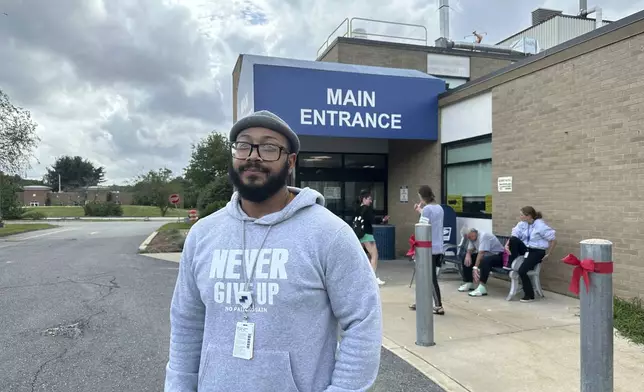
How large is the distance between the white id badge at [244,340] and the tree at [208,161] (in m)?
41.2

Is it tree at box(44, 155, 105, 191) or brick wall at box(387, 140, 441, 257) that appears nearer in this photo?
brick wall at box(387, 140, 441, 257)

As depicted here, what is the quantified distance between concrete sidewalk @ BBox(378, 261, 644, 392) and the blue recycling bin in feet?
15.2

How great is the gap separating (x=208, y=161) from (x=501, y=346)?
4003cm

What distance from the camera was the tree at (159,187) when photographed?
4834 centimetres

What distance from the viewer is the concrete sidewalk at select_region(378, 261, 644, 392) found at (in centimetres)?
419

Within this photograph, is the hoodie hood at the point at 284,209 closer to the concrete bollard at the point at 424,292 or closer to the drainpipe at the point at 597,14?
the concrete bollard at the point at 424,292

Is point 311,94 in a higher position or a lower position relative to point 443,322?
higher

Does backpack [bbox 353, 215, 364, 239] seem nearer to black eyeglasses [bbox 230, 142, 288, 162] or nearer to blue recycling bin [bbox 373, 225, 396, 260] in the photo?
blue recycling bin [bbox 373, 225, 396, 260]

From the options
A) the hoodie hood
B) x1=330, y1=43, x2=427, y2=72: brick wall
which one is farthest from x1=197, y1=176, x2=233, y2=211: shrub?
the hoodie hood

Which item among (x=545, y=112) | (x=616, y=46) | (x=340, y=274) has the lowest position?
(x=340, y=274)

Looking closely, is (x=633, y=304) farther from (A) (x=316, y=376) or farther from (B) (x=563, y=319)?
(A) (x=316, y=376)

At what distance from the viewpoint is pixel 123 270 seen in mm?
10938

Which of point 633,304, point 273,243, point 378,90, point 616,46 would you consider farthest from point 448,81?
point 273,243

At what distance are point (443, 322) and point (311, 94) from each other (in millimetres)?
5685
